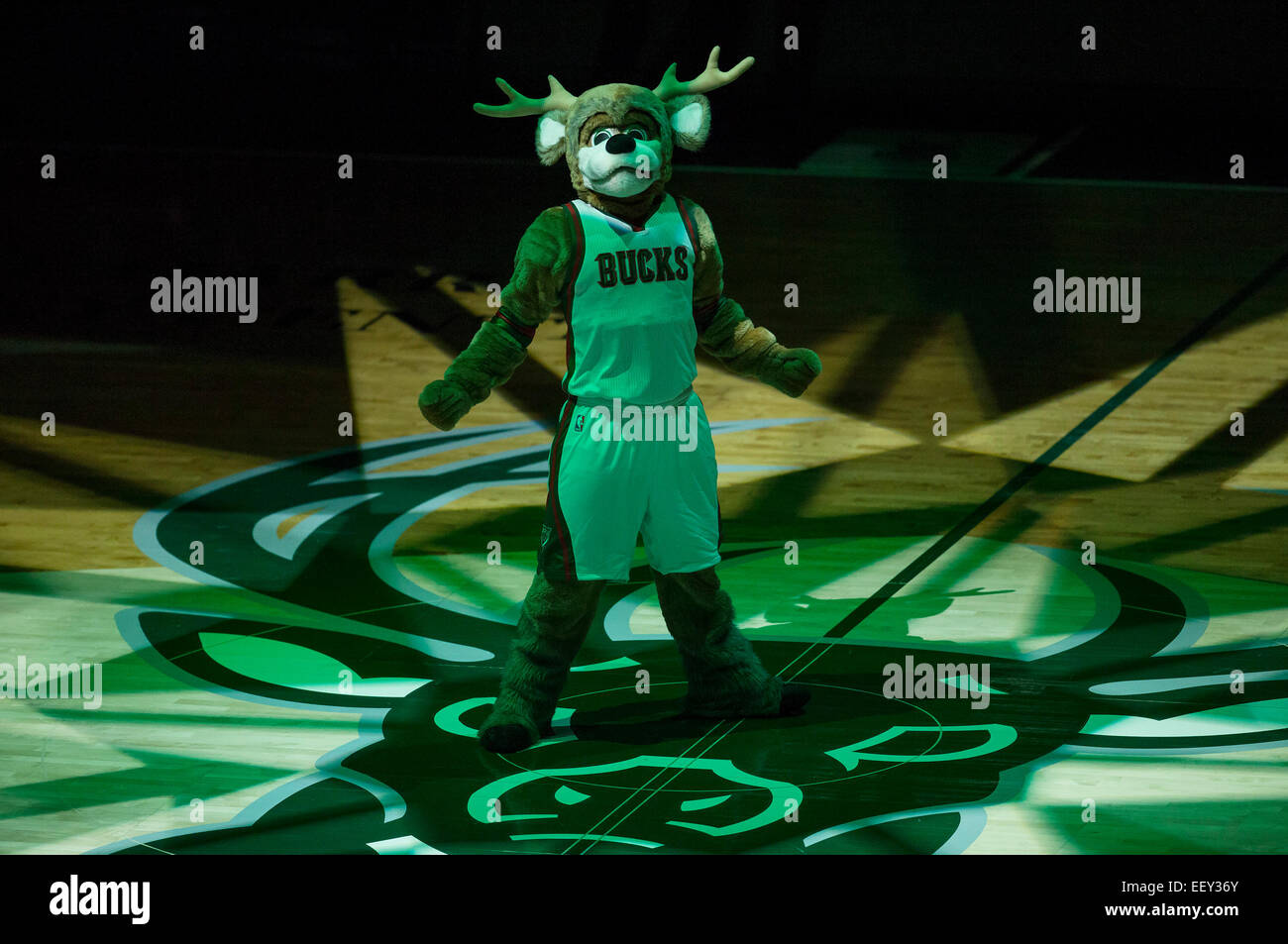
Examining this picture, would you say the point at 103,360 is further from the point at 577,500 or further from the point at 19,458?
the point at 577,500

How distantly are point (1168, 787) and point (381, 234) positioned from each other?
319 inches

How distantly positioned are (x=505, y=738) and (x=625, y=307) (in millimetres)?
1248

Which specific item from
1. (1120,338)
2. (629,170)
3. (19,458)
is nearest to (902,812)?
(629,170)

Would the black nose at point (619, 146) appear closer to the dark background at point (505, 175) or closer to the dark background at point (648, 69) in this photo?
the dark background at point (505, 175)

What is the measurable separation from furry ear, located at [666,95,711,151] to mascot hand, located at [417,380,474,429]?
3.22ft

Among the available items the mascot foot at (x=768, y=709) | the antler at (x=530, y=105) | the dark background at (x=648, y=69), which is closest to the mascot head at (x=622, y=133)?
the antler at (x=530, y=105)

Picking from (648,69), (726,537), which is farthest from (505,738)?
(648,69)

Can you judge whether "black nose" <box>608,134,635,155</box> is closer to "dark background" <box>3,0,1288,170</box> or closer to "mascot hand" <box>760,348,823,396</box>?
"mascot hand" <box>760,348,823,396</box>

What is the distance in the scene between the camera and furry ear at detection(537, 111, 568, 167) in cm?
495

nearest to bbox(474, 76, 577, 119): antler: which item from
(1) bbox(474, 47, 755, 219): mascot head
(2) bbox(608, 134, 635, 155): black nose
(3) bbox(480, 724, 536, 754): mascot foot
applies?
(1) bbox(474, 47, 755, 219): mascot head

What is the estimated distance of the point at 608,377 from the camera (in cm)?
477

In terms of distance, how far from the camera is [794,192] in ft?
40.7

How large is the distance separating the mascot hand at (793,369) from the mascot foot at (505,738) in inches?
49.6

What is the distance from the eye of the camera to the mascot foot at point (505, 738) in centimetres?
477
